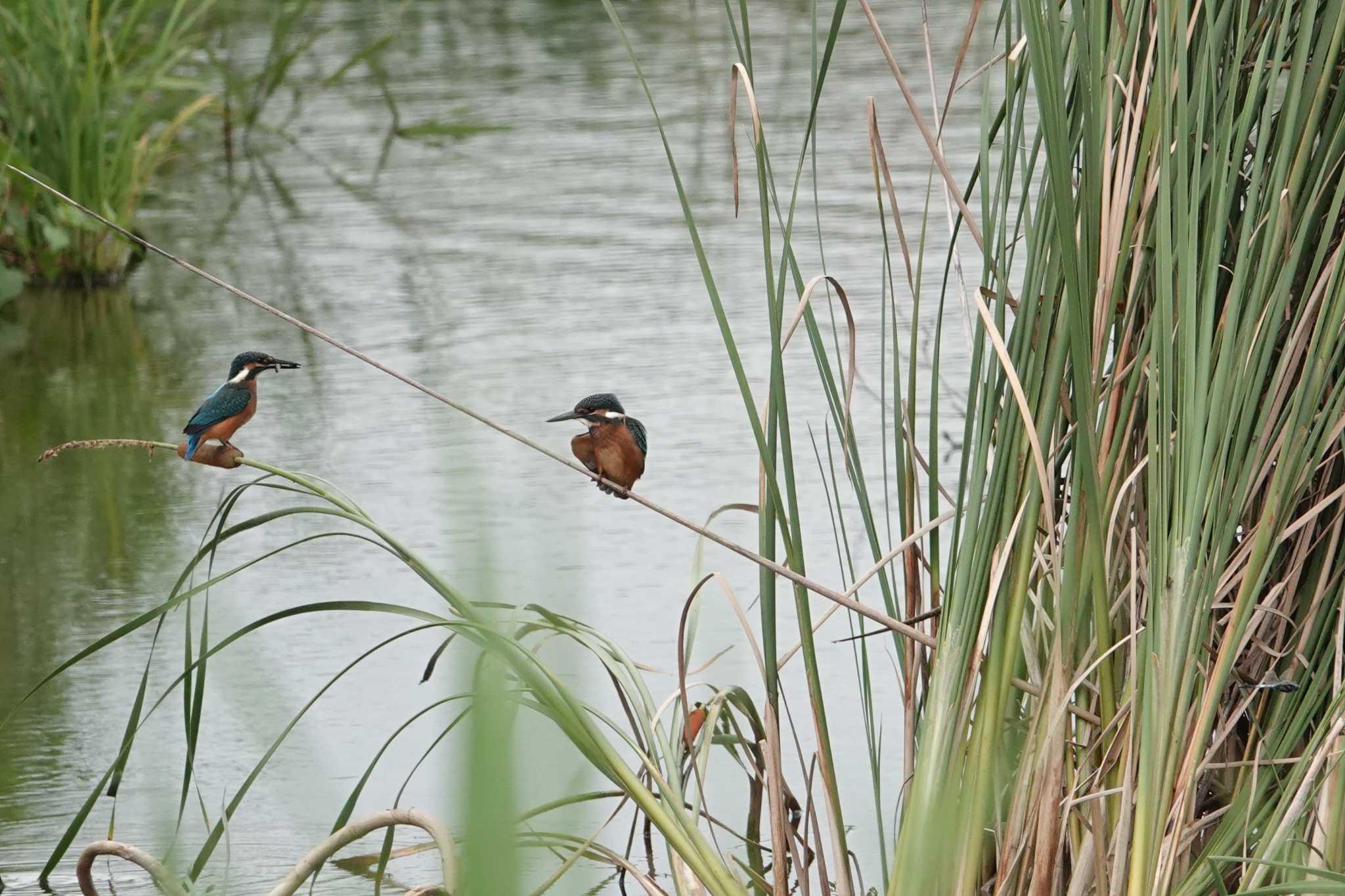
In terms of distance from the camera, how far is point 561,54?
327 inches

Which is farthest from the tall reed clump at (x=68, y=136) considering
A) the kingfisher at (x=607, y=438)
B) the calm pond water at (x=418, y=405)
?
the kingfisher at (x=607, y=438)

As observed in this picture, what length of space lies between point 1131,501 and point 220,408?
0.87 meters

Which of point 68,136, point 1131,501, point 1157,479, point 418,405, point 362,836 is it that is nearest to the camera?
point 1157,479

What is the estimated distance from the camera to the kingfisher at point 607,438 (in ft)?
6.21

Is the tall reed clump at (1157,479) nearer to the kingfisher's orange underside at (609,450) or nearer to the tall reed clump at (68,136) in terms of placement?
the kingfisher's orange underside at (609,450)

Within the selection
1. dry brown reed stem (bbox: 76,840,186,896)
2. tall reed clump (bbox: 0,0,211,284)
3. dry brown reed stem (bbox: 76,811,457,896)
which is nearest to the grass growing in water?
dry brown reed stem (bbox: 76,811,457,896)

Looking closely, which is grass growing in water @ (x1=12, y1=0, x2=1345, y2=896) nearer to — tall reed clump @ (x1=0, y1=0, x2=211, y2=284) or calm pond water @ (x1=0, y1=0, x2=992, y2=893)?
calm pond water @ (x1=0, y1=0, x2=992, y2=893)

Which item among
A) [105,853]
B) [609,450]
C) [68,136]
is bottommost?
[105,853]

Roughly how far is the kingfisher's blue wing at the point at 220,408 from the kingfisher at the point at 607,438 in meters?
0.31

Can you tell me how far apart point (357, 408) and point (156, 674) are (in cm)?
137

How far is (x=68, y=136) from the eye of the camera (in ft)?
16.9

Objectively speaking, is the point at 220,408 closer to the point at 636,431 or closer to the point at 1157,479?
the point at 636,431

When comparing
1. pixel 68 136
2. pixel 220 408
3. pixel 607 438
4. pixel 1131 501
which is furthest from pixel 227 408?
pixel 68 136

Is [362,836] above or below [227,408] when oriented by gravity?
below
